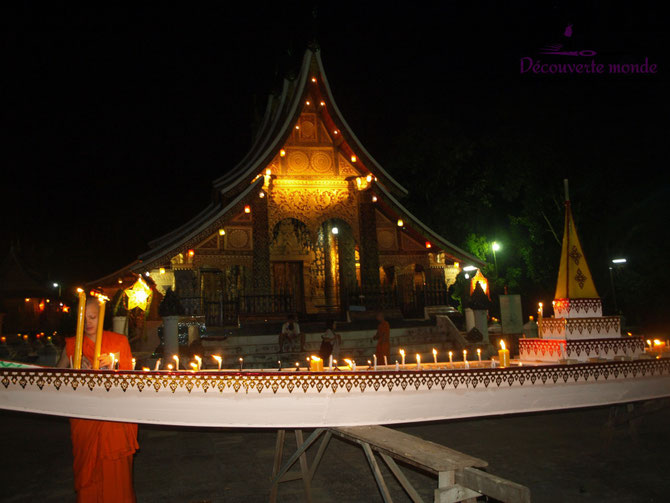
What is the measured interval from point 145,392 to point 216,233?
1317 centimetres

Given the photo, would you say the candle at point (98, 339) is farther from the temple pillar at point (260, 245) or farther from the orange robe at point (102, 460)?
the temple pillar at point (260, 245)

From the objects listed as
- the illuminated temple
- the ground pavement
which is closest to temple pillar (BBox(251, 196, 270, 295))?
the illuminated temple

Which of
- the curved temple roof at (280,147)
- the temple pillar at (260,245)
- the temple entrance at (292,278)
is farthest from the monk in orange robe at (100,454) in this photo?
the temple entrance at (292,278)

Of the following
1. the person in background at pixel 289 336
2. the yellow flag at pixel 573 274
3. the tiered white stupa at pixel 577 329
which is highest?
the yellow flag at pixel 573 274

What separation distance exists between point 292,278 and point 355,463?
13.5 m

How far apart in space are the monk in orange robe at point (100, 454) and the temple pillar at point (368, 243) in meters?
12.9

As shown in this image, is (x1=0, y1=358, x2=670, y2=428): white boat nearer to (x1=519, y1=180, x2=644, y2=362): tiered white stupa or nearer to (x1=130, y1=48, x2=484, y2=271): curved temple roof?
(x1=519, y1=180, x2=644, y2=362): tiered white stupa

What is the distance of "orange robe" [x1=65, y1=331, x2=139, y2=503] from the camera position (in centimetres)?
387

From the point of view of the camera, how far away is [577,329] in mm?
5613

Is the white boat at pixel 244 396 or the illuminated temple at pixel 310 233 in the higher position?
the illuminated temple at pixel 310 233

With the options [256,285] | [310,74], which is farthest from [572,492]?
[310,74]

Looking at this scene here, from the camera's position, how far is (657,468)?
5.66 m

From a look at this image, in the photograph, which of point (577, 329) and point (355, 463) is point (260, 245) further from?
point (577, 329)

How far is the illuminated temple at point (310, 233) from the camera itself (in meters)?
16.2
